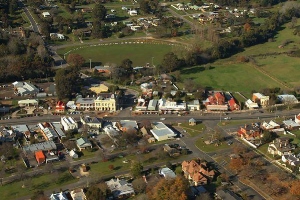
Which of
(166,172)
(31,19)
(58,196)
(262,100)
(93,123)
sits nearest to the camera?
(58,196)

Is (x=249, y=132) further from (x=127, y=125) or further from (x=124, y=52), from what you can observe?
(x=124, y=52)

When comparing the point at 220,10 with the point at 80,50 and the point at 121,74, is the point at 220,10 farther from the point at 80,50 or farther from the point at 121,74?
the point at 121,74

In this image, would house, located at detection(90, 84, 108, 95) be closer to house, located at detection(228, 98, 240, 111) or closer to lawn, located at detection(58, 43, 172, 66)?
lawn, located at detection(58, 43, 172, 66)

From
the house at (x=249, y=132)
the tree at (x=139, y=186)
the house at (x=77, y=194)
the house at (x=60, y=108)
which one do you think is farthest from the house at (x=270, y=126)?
the house at (x=60, y=108)

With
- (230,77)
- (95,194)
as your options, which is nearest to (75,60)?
(230,77)

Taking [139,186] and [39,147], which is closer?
[139,186]

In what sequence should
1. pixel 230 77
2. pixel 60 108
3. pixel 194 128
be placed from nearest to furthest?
pixel 194 128, pixel 60 108, pixel 230 77

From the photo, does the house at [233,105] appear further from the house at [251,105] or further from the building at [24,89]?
the building at [24,89]
